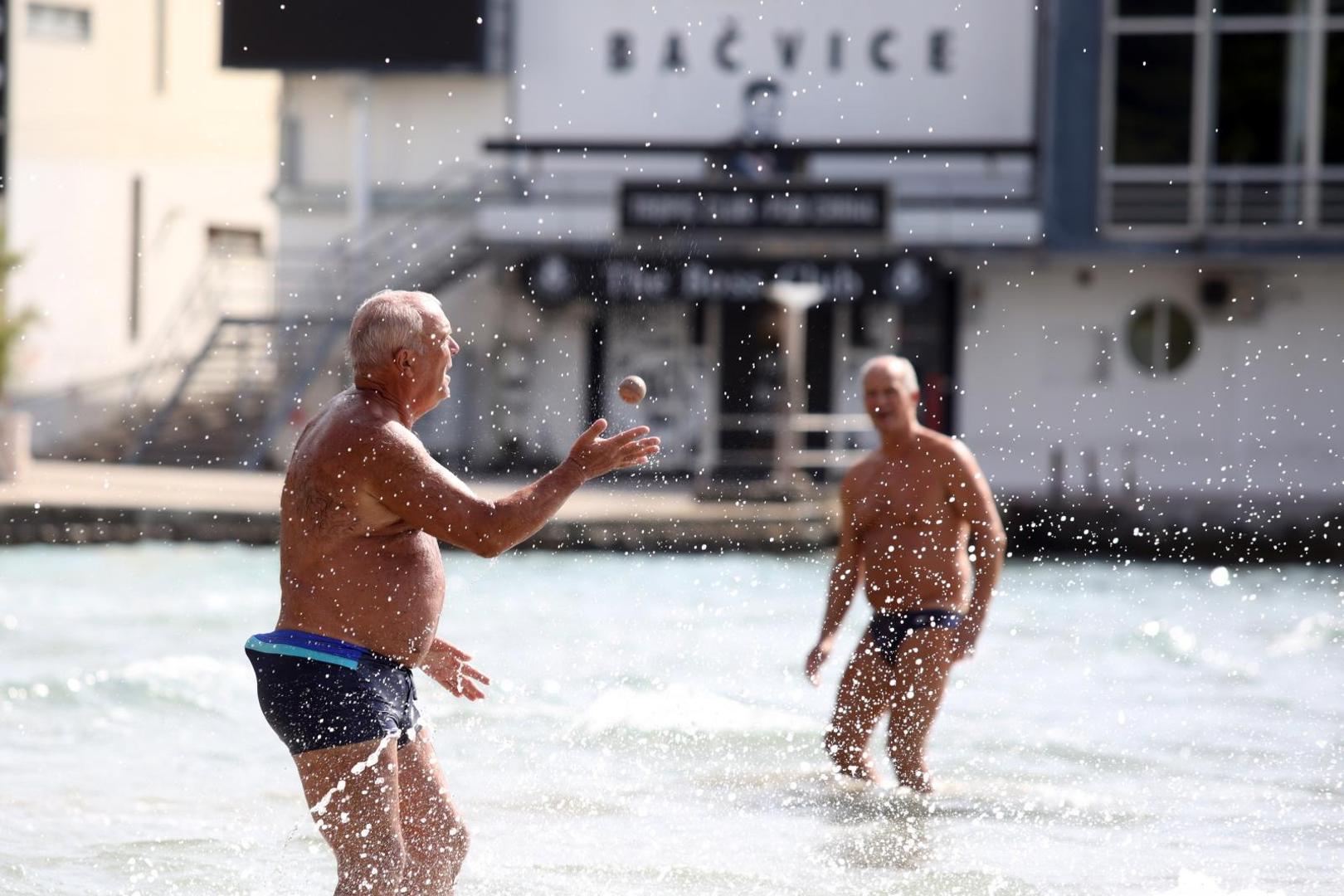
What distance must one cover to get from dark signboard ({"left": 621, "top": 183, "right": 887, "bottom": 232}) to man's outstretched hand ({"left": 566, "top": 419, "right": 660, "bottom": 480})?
22305mm

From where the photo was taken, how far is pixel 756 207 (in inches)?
1063

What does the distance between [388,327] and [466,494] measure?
44 cm

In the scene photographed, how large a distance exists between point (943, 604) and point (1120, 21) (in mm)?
21571

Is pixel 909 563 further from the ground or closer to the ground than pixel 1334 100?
closer to the ground

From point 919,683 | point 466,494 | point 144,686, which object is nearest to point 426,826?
point 466,494

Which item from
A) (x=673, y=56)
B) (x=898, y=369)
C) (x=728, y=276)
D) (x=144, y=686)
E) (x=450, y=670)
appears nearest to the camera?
(x=450, y=670)

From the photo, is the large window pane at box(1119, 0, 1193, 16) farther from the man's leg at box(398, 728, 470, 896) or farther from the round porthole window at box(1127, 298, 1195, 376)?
the man's leg at box(398, 728, 470, 896)

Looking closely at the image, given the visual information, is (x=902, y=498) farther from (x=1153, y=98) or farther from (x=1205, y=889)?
(x=1153, y=98)

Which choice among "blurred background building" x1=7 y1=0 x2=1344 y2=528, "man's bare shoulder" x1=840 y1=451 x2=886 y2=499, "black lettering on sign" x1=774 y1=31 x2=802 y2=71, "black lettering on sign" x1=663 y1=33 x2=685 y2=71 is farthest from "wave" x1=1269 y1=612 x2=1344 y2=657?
"black lettering on sign" x1=663 y1=33 x2=685 y2=71

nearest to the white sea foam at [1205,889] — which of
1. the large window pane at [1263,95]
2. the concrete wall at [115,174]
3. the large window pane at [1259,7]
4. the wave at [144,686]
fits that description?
the wave at [144,686]

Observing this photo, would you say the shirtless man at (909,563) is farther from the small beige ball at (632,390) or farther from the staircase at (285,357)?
the staircase at (285,357)

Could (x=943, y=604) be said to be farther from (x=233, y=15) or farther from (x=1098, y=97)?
(x=233, y=15)

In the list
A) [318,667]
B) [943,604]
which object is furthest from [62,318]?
[318,667]

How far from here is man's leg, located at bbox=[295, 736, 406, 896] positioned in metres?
4.62
